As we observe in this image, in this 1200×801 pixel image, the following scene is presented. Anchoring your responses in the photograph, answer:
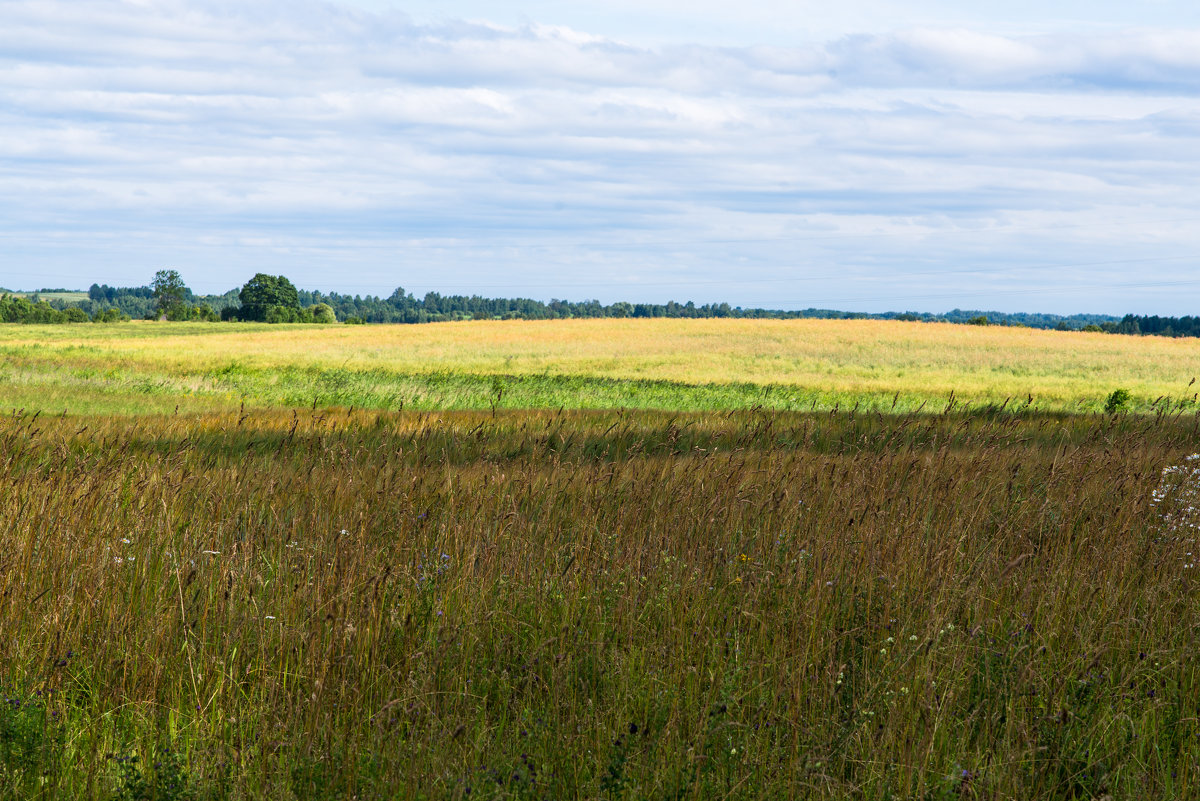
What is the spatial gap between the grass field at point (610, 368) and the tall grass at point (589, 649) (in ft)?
19.4

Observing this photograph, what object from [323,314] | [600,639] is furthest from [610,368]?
[323,314]

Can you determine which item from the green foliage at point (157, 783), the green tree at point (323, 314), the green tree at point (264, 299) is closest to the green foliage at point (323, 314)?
the green tree at point (323, 314)

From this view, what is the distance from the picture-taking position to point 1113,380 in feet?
155

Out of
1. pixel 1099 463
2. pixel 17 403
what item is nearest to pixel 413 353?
pixel 17 403

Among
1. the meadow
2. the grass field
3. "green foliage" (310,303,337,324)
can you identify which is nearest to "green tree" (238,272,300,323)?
"green foliage" (310,303,337,324)

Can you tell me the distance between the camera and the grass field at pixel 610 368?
2805cm

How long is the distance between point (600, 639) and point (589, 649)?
20 centimetres

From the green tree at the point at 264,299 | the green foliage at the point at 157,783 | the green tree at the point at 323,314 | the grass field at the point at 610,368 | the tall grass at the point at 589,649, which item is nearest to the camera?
the green foliage at the point at 157,783

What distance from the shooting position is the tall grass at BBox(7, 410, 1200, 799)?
303 centimetres

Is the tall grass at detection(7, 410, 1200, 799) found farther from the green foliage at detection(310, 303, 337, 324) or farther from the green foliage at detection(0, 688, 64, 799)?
the green foliage at detection(310, 303, 337, 324)

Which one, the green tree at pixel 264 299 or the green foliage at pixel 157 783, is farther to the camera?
the green tree at pixel 264 299

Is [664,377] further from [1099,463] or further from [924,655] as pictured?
[924,655]

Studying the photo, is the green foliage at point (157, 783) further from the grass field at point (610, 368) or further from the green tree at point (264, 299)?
the green tree at point (264, 299)

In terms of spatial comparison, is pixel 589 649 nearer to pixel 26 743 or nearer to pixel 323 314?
pixel 26 743
